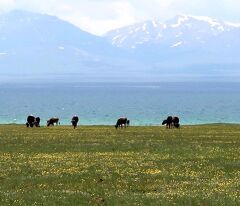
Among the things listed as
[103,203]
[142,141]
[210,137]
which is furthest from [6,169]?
[210,137]

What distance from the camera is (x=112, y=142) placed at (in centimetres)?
4894

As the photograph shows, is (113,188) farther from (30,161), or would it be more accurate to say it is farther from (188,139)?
(188,139)

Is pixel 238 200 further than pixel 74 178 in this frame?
No

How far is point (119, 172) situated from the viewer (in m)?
31.5

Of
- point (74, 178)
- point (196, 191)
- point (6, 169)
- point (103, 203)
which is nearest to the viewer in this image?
point (103, 203)

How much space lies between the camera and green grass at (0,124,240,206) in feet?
78.7

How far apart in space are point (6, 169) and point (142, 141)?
1933cm

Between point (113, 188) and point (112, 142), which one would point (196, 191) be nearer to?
point (113, 188)

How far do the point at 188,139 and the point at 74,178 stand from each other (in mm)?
24268

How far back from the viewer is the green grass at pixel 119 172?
2400 cm

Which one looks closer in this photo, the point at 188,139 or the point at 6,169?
the point at 6,169

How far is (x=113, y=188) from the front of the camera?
27.0 meters

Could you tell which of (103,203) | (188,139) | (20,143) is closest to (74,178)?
(103,203)

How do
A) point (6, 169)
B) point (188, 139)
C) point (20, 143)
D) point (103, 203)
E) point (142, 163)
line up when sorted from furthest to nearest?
point (188, 139) → point (20, 143) → point (142, 163) → point (6, 169) → point (103, 203)
